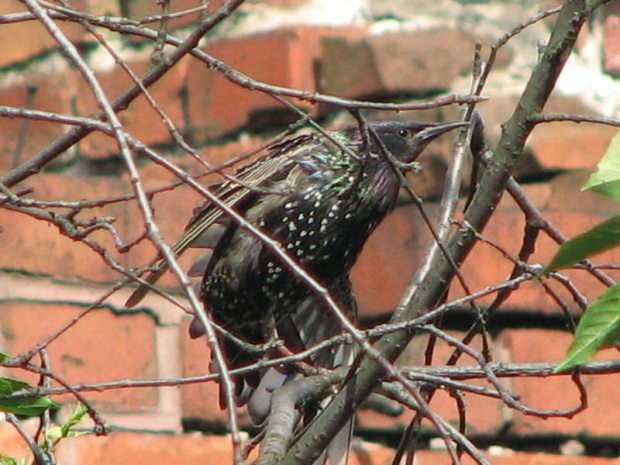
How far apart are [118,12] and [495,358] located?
66 centimetres

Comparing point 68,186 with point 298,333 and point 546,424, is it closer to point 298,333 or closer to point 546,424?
point 298,333

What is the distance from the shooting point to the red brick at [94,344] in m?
1.67

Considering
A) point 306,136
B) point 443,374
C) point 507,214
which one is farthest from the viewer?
point 306,136

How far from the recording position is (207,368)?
171cm

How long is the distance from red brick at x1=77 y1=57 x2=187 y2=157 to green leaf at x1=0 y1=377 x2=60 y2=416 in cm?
78

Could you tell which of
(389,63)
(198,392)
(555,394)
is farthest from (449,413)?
(389,63)

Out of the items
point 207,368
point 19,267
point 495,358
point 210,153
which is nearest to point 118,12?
point 210,153

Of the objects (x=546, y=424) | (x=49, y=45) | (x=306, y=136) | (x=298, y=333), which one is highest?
(x=49, y=45)

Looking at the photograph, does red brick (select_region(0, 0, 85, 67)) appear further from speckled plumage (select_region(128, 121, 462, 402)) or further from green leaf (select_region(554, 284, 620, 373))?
green leaf (select_region(554, 284, 620, 373))

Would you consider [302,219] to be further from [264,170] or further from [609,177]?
[609,177]

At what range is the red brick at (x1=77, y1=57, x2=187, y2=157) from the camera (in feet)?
5.66

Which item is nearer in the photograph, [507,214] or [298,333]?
[507,214]

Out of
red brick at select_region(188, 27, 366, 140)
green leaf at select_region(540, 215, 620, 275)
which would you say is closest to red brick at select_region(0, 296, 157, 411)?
red brick at select_region(188, 27, 366, 140)

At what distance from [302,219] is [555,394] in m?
0.41
